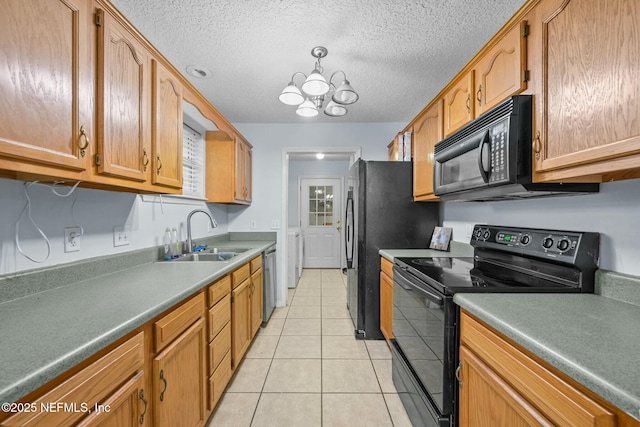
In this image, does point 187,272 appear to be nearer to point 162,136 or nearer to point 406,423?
point 162,136

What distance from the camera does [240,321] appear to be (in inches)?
79.5

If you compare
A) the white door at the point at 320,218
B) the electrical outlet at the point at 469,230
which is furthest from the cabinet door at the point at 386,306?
the white door at the point at 320,218

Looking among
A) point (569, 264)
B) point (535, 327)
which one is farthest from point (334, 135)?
point (535, 327)

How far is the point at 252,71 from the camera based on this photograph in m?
2.16

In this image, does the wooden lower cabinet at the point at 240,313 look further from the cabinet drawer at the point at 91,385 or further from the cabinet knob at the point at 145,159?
the cabinet drawer at the point at 91,385

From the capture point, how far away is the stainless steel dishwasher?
277 cm

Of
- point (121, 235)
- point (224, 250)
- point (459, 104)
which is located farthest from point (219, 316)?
point (459, 104)

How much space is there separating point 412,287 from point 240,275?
1218mm

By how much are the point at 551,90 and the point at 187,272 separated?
188 centimetres

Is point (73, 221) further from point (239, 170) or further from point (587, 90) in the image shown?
point (587, 90)

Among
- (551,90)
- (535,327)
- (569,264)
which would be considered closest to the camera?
(535,327)

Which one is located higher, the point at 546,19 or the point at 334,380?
the point at 546,19

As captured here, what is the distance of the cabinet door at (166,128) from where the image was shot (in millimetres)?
1414

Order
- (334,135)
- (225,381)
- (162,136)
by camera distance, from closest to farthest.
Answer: (162,136) < (225,381) < (334,135)
